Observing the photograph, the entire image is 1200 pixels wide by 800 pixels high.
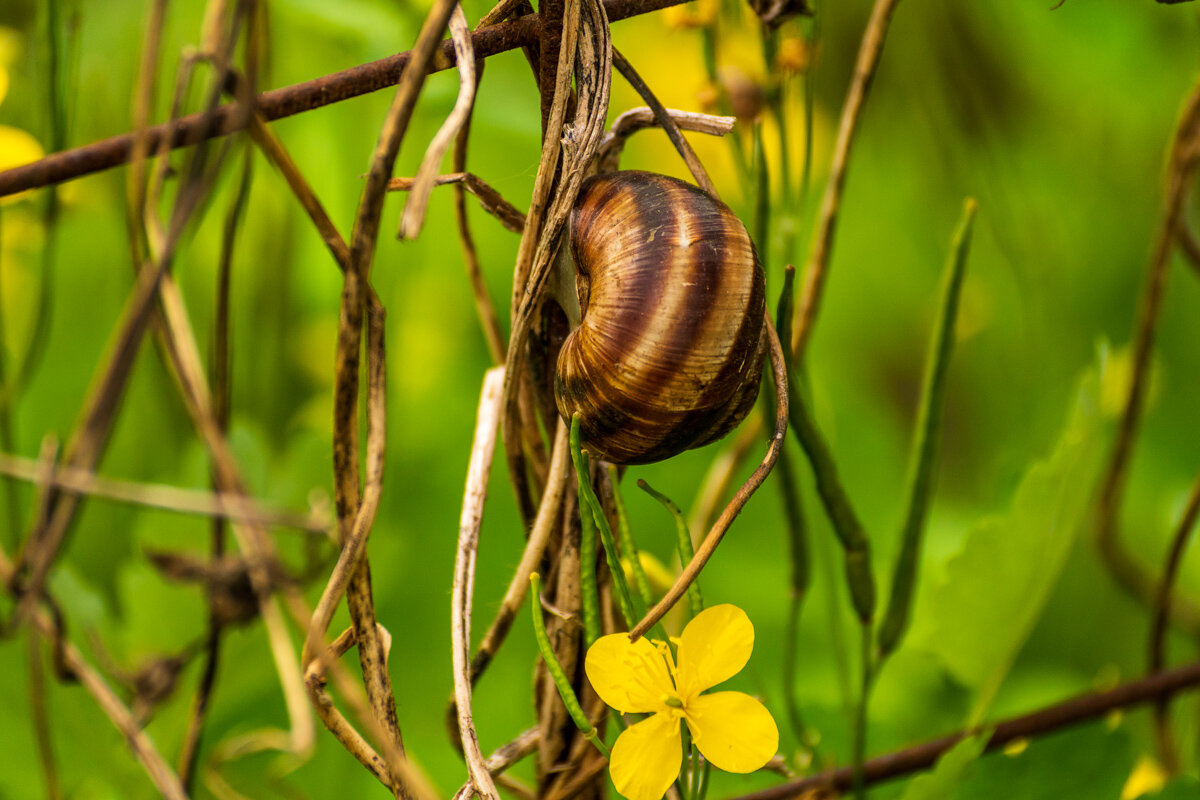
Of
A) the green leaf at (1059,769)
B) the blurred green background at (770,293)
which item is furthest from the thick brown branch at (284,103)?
the green leaf at (1059,769)

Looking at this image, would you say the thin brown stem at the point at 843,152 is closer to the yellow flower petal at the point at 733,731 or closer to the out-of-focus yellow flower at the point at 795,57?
the out-of-focus yellow flower at the point at 795,57

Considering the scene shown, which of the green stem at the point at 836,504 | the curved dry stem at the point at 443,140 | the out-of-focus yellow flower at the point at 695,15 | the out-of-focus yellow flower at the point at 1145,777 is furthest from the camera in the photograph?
the out-of-focus yellow flower at the point at 1145,777

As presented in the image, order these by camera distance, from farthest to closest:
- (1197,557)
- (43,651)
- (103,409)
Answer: (1197,557), (43,651), (103,409)

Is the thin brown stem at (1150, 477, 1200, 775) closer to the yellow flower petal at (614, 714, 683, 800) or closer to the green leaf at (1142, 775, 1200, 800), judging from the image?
the green leaf at (1142, 775, 1200, 800)

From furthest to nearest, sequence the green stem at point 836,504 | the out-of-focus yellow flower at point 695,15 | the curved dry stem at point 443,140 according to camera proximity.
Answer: the out-of-focus yellow flower at point 695,15 → the green stem at point 836,504 → the curved dry stem at point 443,140

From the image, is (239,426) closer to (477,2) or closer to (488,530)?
(488,530)

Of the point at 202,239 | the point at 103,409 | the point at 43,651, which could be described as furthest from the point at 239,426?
the point at 103,409

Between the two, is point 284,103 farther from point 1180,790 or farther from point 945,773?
point 1180,790
